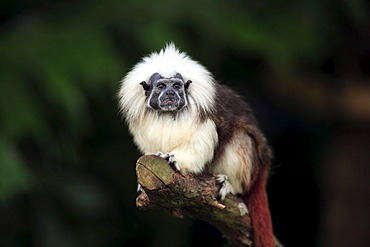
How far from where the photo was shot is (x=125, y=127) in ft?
24.0

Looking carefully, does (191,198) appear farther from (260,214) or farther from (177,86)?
(260,214)

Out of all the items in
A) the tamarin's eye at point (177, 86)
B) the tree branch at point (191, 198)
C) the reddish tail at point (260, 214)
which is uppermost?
the tamarin's eye at point (177, 86)

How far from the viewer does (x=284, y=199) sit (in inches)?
319

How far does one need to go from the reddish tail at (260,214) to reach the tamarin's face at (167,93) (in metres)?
0.74

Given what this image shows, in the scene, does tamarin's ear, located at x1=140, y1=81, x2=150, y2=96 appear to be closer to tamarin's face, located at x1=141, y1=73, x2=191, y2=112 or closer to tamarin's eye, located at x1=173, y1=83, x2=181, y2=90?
tamarin's face, located at x1=141, y1=73, x2=191, y2=112

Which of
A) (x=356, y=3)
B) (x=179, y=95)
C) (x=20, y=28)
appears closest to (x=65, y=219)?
(x=20, y=28)

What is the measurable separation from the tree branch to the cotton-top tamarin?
6 centimetres

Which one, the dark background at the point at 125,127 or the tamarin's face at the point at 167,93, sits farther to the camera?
the dark background at the point at 125,127

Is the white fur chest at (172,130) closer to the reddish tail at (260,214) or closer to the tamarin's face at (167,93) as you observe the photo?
the tamarin's face at (167,93)

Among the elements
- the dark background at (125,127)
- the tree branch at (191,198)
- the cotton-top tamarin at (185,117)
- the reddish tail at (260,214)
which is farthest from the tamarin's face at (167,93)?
the dark background at (125,127)

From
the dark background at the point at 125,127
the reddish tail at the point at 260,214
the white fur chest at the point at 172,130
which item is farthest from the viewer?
the dark background at the point at 125,127

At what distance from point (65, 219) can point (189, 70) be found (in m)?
2.91

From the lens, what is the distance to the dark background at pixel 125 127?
6531mm

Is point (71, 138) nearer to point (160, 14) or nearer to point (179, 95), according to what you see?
point (160, 14)
